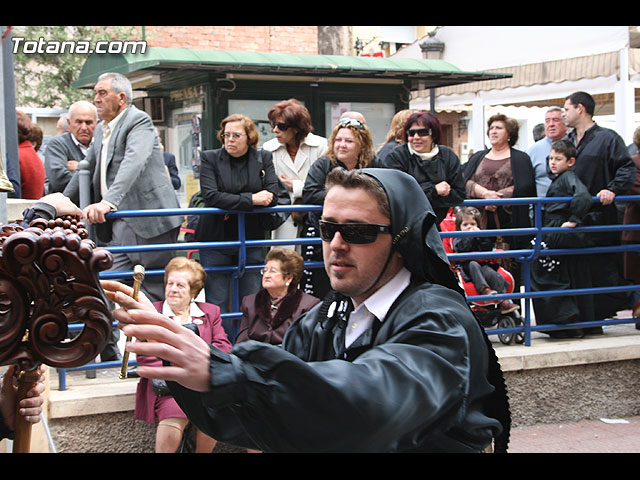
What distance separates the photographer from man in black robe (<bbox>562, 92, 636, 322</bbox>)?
6.79 metres

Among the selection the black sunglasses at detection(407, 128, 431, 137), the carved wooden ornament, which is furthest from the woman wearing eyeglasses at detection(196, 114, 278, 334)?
the carved wooden ornament

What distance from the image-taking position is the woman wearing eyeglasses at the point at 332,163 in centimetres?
599

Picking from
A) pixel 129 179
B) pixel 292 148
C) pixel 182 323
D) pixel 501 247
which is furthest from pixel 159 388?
pixel 501 247


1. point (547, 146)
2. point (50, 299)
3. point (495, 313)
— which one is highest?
point (547, 146)

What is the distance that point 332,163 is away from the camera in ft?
19.8

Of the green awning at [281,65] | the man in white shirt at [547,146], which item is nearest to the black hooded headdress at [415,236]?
the man in white shirt at [547,146]

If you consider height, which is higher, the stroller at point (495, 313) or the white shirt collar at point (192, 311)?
the white shirt collar at point (192, 311)

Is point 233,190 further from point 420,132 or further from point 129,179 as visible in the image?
point 420,132

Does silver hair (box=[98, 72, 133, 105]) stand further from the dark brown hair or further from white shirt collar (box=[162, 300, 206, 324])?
white shirt collar (box=[162, 300, 206, 324])

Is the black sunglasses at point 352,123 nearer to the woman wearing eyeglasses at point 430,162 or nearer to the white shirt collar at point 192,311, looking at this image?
the woman wearing eyeglasses at point 430,162

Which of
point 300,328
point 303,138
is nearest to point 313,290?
point 303,138

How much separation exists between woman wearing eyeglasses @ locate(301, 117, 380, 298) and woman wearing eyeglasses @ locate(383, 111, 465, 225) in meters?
0.24

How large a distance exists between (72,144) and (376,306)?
5.21 meters

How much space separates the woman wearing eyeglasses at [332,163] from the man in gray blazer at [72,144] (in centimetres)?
208
